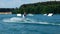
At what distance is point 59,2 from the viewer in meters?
131

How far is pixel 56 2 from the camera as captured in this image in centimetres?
13075

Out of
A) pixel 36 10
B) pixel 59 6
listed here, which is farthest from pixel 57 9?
pixel 36 10

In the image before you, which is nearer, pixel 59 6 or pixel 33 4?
pixel 59 6

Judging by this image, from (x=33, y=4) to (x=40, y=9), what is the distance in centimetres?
2174

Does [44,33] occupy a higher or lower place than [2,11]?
higher

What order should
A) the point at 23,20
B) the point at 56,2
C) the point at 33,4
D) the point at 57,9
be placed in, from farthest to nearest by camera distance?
the point at 33,4
the point at 56,2
the point at 57,9
the point at 23,20

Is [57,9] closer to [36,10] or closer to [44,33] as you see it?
[36,10]

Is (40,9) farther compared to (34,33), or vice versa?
(40,9)

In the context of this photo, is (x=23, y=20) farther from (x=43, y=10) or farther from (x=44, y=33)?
(x=43, y=10)

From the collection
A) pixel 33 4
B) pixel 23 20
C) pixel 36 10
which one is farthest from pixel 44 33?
pixel 33 4

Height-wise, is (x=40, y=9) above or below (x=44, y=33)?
below

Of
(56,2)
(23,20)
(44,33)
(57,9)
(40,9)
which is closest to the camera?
(44,33)

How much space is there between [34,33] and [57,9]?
301ft

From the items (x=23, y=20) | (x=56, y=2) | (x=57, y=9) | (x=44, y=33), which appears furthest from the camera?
(x=56, y=2)
